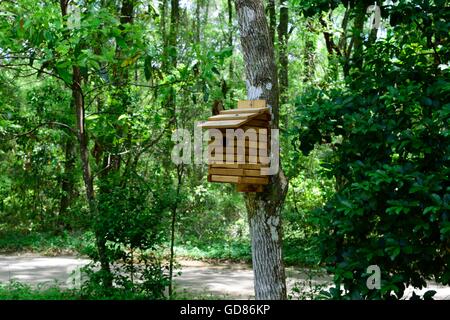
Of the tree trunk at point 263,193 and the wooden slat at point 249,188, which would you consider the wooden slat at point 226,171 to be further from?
the tree trunk at point 263,193

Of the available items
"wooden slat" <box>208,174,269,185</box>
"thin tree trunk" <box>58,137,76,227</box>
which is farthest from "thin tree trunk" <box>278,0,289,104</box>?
"wooden slat" <box>208,174,269,185</box>

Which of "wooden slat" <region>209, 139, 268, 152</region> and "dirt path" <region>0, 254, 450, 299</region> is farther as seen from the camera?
"dirt path" <region>0, 254, 450, 299</region>

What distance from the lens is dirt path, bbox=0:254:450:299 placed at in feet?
26.3

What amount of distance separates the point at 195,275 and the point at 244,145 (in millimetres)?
6484

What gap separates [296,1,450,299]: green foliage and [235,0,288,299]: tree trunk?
1.64ft

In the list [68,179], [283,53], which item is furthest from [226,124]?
[68,179]

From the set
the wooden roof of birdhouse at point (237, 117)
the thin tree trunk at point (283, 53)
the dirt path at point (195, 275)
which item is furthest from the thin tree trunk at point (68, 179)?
the wooden roof of birdhouse at point (237, 117)

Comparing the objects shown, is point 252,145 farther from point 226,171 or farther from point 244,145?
point 226,171

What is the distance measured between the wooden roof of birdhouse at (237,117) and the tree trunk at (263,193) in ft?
0.58

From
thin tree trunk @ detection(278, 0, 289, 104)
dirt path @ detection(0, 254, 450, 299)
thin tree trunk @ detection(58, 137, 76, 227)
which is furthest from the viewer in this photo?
thin tree trunk @ detection(58, 137, 76, 227)

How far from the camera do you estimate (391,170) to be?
2.70 m

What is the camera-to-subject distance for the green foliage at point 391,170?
8.89 feet

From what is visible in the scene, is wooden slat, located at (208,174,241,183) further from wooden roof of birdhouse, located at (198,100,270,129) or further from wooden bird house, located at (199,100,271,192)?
wooden roof of birdhouse, located at (198,100,270,129)
